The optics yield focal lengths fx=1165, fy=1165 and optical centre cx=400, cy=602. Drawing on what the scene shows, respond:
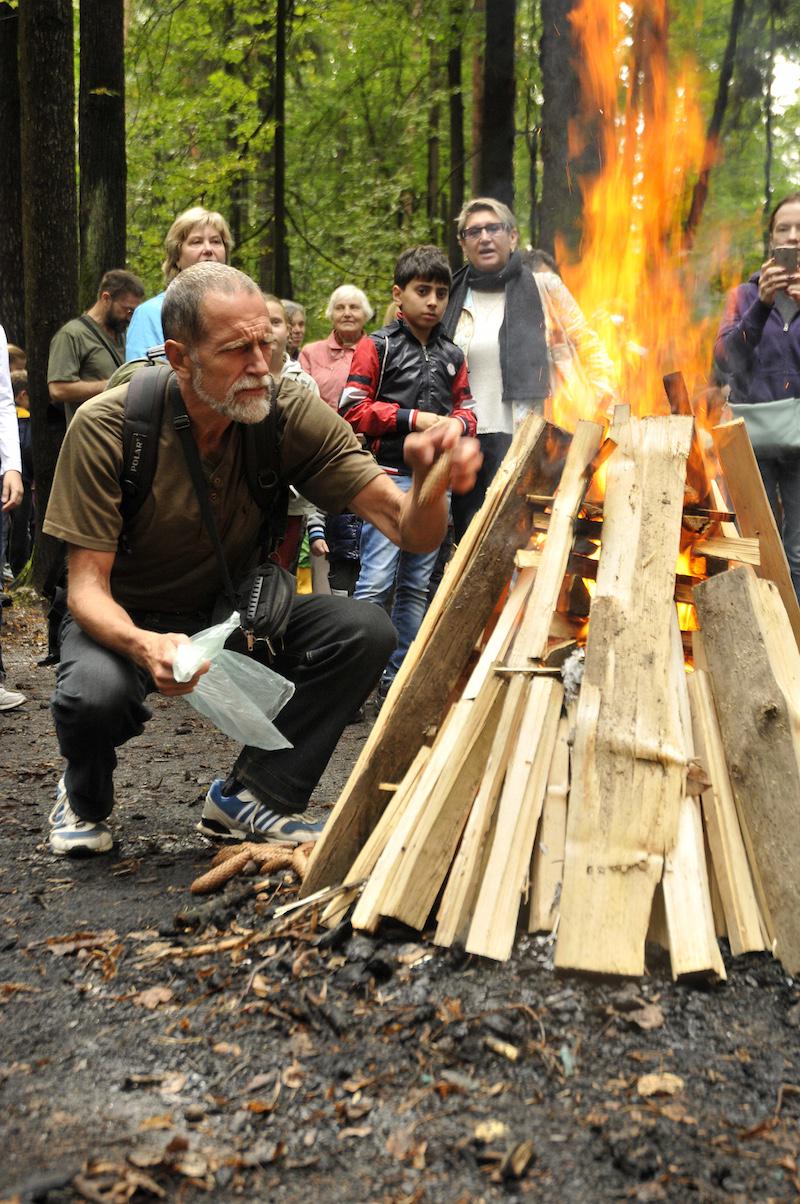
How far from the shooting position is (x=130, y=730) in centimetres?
394

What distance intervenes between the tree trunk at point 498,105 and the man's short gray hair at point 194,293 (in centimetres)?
749

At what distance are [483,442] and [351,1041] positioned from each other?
13.4 feet

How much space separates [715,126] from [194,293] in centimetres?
285

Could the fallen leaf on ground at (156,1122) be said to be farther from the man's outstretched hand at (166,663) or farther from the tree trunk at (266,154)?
the tree trunk at (266,154)

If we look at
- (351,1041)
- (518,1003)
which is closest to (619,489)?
(518,1003)

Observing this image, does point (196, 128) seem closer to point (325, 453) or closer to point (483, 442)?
point (483, 442)

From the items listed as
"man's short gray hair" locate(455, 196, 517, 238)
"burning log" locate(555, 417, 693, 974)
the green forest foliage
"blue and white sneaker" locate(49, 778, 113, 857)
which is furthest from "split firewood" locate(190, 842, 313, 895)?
the green forest foliage

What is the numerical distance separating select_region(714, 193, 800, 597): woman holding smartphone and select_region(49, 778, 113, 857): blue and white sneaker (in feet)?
11.3

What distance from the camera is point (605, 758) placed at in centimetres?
293

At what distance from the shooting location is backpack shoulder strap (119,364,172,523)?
12.4 feet

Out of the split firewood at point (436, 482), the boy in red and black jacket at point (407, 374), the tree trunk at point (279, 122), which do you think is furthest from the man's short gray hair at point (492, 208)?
the tree trunk at point (279, 122)

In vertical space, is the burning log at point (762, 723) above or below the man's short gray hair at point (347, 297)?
below

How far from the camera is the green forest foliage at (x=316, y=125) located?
1439 centimetres

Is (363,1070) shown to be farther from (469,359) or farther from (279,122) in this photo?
(279,122)
